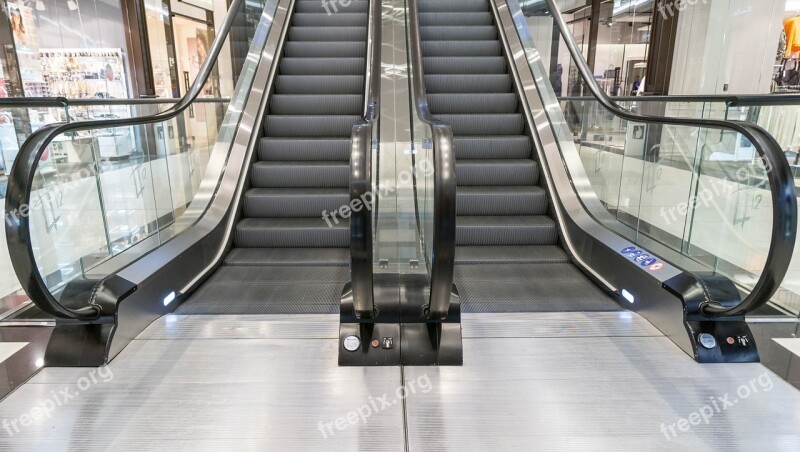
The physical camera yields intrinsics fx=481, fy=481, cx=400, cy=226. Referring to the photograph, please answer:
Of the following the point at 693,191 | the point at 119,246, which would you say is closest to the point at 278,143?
the point at 119,246

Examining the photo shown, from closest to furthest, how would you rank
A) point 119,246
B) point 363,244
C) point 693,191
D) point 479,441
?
1. point 479,441
2. point 363,244
3. point 693,191
4. point 119,246

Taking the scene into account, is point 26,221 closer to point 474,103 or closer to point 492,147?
point 492,147

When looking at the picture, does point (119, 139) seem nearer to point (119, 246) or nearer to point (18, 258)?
point (119, 246)

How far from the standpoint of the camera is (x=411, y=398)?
78.7 inches

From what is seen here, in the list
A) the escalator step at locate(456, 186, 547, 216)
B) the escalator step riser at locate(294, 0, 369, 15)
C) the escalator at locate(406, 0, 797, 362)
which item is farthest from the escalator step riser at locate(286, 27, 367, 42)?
the escalator step at locate(456, 186, 547, 216)

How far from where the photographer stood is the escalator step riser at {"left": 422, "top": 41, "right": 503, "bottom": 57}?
5.44 meters

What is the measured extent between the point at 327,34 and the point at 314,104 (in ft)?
4.84

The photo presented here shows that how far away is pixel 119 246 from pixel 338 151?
1.91 metres

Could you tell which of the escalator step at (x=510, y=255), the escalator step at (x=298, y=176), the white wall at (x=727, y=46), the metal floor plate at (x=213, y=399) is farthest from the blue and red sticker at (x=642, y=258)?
the white wall at (x=727, y=46)

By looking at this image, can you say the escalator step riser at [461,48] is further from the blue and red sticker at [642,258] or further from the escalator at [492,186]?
the blue and red sticker at [642,258]

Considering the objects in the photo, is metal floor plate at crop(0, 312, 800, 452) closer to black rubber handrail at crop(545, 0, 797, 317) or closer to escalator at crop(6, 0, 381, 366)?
escalator at crop(6, 0, 381, 366)

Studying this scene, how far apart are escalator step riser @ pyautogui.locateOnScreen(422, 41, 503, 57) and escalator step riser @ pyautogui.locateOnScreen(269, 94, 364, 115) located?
Answer: 1.26 m

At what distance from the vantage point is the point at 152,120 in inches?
119

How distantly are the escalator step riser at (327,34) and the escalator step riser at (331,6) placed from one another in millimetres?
534
